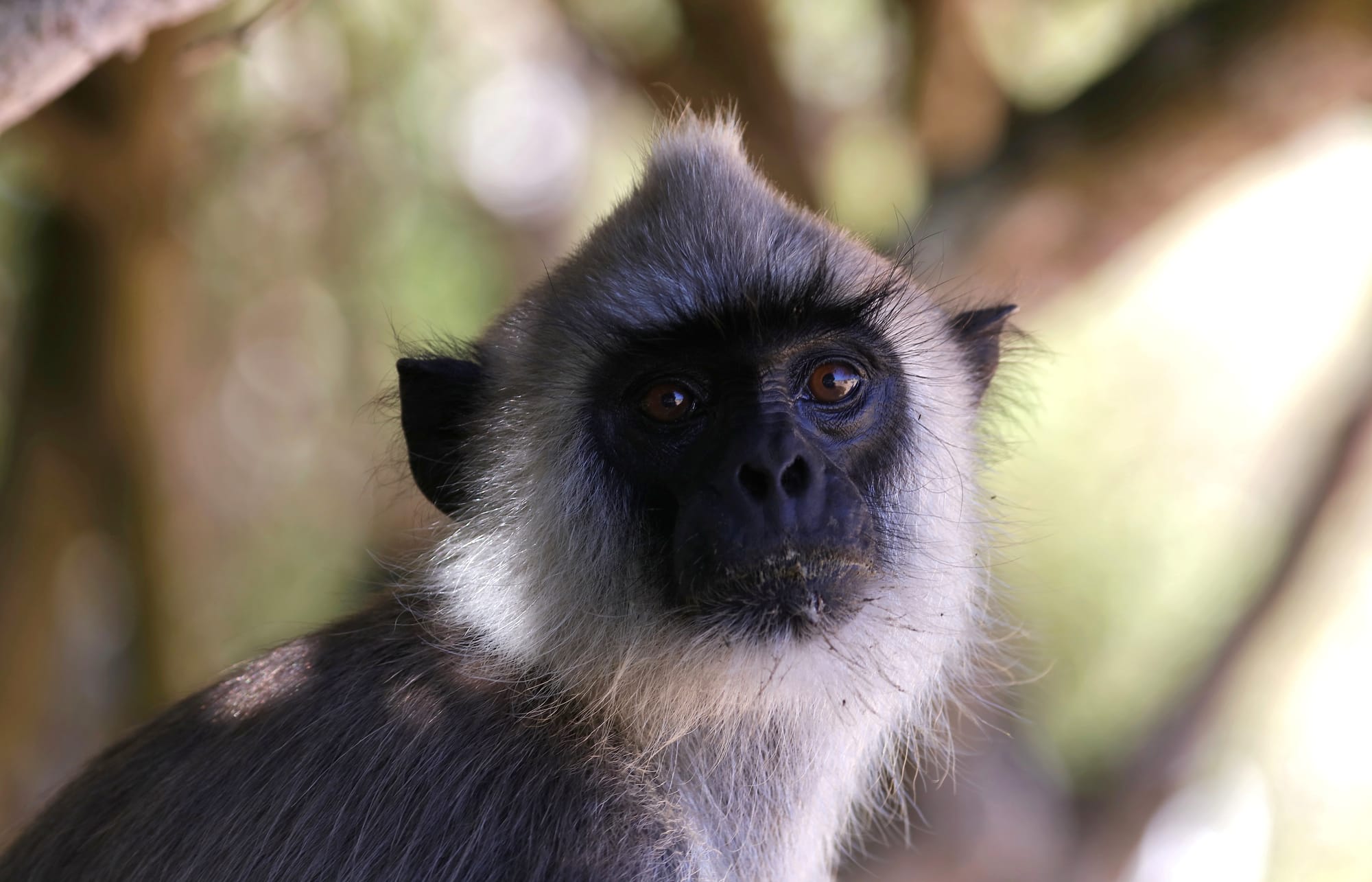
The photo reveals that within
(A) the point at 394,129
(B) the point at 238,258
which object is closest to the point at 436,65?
(A) the point at 394,129

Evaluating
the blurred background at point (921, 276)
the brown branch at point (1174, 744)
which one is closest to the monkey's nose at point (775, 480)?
the blurred background at point (921, 276)

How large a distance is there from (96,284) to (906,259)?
4.95m

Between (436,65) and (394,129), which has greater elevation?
(436,65)

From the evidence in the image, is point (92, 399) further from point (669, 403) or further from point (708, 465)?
point (708, 465)

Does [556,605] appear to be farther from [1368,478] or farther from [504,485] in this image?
[1368,478]

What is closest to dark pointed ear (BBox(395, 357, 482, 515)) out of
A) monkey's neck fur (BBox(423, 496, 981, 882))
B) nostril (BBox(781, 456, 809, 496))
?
monkey's neck fur (BBox(423, 496, 981, 882))

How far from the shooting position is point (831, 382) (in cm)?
269

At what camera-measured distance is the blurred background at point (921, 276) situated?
6.09 meters

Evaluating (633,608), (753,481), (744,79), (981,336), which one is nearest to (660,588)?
(633,608)

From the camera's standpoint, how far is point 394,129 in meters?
10.7

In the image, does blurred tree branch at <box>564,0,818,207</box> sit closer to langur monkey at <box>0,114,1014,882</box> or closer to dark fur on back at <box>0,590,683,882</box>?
langur monkey at <box>0,114,1014,882</box>

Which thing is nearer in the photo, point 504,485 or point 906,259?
point 504,485

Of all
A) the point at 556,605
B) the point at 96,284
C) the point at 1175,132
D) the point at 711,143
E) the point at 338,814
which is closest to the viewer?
the point at 338,814

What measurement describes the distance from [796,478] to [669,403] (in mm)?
422
